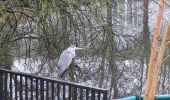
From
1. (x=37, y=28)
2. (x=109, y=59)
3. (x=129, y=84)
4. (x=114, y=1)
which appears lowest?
(x=129, y=84)

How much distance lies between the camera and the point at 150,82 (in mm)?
1577

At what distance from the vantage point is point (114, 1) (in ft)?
17.7

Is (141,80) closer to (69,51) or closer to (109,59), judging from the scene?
(109,59)

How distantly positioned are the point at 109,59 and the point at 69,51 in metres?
3.29

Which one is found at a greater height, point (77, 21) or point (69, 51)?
point (77, 21)

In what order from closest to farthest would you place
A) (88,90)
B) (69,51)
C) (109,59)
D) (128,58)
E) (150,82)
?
(150,82), (88,90), (69,51), (109,59), (128,58)

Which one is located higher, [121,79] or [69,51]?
[69,51]

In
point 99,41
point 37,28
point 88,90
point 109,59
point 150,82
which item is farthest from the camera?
point 109,59

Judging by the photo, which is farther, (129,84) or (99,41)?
(129,84)

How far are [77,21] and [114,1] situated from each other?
0.55 metres

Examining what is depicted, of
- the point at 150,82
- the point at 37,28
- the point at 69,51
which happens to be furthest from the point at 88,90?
the point at 37,28

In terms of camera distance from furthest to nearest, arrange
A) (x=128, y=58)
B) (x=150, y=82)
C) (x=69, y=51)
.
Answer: (x=128, y=58) < (x=69, y=51) < (x=150, y=82)

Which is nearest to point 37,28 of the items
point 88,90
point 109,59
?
point 109,59

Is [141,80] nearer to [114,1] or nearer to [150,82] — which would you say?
[114,1]
